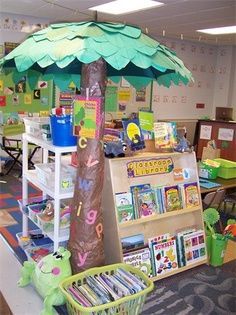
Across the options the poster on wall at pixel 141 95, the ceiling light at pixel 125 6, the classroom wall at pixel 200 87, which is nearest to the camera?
the ceiling light at pixel 125 6

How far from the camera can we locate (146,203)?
239 centimetres

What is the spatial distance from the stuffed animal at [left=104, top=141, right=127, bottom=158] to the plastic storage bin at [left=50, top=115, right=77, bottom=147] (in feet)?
0.82

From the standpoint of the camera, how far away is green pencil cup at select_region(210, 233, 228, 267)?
2.64m

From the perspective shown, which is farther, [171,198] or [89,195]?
[171,198]

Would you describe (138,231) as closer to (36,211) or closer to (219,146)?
(36,211)

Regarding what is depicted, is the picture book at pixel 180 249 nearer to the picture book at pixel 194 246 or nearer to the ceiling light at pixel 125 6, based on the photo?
the picture book at pixel 194 246

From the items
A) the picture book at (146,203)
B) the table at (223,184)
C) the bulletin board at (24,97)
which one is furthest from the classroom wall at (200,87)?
the picture book at (146,203)

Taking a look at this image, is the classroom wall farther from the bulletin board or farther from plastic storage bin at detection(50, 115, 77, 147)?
plastic storage bin at detection(50, 115, 77, 147)

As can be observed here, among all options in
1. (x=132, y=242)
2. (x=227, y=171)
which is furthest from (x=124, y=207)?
(x=227, y=171)

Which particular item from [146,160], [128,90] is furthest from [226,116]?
[146,160]

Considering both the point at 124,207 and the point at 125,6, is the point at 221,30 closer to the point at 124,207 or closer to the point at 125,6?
the point at 125,6

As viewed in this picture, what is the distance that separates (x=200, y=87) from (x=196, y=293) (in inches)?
228

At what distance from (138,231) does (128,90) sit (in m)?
4.32

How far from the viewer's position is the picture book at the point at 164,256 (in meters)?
2.38
